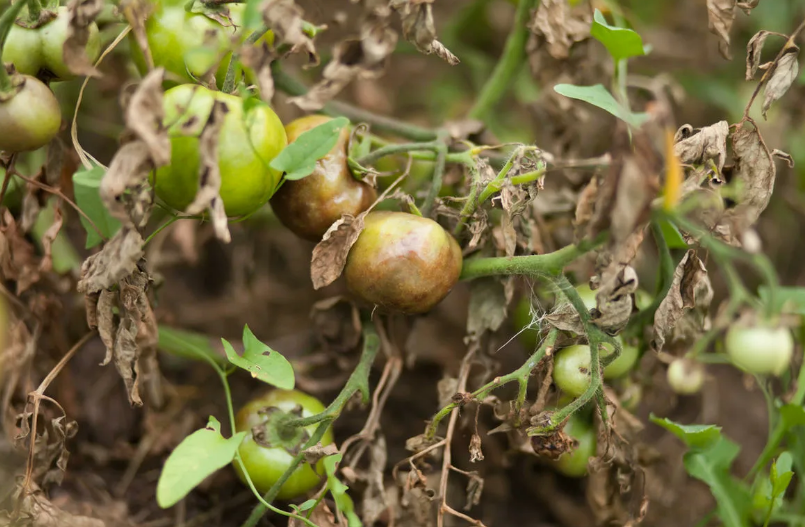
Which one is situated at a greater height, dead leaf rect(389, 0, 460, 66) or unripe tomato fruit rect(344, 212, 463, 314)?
dead leaf rect(389, 0, 460, 66)

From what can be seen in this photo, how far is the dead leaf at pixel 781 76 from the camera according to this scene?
894mm

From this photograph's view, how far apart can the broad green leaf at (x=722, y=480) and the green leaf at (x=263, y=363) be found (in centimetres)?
60

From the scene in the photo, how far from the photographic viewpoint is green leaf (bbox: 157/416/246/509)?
66 cm

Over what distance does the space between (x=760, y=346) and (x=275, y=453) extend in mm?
633

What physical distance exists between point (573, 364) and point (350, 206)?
1.20ft

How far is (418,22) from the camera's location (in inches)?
33.5

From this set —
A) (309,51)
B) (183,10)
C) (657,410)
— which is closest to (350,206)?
(309,51)

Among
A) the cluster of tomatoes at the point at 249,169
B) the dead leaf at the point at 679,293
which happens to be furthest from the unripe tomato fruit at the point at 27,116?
the dead leaf at the point at 679,293

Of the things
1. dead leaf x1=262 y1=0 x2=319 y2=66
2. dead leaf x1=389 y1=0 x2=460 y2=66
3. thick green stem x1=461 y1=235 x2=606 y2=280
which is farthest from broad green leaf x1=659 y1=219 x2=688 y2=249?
Answer: dead leaf x1=262 y1=0 x2=319 y2=66

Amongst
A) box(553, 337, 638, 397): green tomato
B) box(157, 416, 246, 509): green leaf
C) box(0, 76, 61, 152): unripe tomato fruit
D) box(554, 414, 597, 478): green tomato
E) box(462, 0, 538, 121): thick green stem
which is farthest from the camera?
box(462, 0, 538, 121): thick green stem

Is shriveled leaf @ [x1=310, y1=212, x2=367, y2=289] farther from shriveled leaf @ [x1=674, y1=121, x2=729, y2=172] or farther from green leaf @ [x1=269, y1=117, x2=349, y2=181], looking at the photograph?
shriveled leaf @ [x1=674, y1=121, x2=729, y2=172]

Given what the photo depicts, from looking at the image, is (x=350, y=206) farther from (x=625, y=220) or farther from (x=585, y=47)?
(x=585, y=47)

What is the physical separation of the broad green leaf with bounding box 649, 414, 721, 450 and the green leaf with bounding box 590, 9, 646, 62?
51cm

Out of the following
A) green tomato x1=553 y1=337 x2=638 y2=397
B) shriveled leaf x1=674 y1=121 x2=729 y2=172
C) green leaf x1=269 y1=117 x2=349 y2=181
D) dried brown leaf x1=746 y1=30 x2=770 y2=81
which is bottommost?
green tomato x1=553 y1=337 x2=638 y2=397
